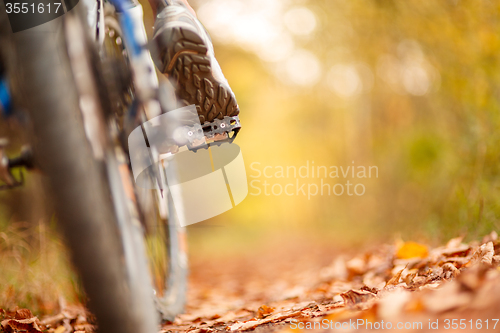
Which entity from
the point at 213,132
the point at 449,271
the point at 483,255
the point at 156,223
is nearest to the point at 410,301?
the point at 449,271

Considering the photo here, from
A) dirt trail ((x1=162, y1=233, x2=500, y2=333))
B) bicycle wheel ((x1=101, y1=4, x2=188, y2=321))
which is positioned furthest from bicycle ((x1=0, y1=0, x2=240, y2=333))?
dirt trail ((x1=162, y1=233, x2=500, y2=333))

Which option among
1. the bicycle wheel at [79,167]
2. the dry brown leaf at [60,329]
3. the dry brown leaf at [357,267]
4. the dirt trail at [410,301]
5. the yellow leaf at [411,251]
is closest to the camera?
the dirt trail at [410,301]

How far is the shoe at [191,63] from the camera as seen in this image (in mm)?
979

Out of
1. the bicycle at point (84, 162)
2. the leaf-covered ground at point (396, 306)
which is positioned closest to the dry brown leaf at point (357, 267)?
the leaf-covered ground at point (396, 306)

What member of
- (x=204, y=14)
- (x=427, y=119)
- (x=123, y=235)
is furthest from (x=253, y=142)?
(x=123, y=235)

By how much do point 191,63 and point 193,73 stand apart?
0.10 ft

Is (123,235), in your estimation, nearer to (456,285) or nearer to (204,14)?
(456,285)

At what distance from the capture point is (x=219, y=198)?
1.35 meters

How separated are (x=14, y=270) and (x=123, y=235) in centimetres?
127

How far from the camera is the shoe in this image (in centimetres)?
98

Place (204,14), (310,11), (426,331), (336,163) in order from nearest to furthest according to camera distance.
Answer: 1. (426,331)
2. (204,14)
3. (310,11)
4. (336,163)

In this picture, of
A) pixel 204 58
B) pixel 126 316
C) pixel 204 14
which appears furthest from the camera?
pixel 204 14

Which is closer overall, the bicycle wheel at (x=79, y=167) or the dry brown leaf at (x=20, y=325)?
the bicycle wheel at (x=79, y=167)

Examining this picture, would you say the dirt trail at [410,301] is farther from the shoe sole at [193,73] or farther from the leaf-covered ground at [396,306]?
the shoe sole at [193,73]
